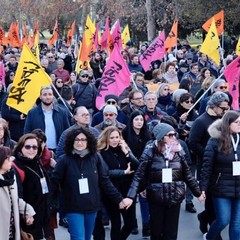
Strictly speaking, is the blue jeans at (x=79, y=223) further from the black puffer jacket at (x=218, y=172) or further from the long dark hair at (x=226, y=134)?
the long dark hair at (x=226, y=134)

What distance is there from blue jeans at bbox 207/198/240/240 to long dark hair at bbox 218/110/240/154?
542 millimetres

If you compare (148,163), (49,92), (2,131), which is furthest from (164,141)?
(49,92)

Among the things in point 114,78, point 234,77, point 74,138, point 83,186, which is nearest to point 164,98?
point 114,78

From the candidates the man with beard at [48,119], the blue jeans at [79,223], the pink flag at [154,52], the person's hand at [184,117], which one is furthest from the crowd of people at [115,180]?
the pink flag at [154,52]

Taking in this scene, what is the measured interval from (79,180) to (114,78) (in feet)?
13.7

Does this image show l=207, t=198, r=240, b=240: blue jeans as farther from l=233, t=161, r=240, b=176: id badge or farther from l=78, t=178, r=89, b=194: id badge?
l=78, t=178, r=89, b=194: id badge

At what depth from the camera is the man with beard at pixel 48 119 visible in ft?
25.5

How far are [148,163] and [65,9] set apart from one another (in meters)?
42.2

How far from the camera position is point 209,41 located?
13.2 m

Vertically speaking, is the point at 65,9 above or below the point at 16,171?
above

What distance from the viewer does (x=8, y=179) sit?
4.93 meters

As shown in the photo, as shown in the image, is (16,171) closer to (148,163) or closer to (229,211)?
(148,163)

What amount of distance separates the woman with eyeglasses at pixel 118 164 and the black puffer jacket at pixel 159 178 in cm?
53

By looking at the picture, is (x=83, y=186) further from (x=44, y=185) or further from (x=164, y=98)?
(x=164, y=98)
